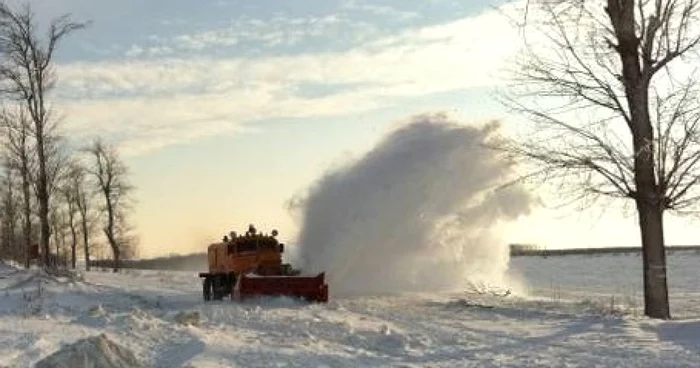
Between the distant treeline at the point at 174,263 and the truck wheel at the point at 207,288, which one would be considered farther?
the distant treeline at the point at 174,263

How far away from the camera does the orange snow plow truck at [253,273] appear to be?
22594 mm

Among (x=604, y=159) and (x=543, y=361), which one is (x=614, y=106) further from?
(x=543, y=361)

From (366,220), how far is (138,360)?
1978cm

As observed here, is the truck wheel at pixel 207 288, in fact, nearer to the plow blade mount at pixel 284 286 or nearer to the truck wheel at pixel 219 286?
the truck wheel at pixel 219 286

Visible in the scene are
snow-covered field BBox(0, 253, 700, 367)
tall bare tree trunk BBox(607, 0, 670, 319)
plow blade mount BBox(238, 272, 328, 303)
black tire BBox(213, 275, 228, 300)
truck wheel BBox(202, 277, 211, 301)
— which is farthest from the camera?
truck wheel BBox(202, 277, 211, 301)

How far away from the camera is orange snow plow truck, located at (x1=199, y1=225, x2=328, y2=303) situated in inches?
890

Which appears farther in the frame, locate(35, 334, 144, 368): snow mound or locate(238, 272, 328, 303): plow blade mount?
locate(238, 272, 328, 303): plow blade mount

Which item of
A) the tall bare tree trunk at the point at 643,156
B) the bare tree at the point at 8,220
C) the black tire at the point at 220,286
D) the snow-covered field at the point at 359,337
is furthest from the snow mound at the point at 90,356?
the bare tree at the point at 8,220

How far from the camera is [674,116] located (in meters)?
17.9

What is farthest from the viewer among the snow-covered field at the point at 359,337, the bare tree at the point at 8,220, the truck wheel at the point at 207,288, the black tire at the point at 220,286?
the bare tree at the point at 8,220

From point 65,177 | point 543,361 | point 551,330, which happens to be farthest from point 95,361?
point 65,177

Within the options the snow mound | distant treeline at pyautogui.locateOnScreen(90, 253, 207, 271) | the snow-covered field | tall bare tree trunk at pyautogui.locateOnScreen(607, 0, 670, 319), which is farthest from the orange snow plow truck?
distant treeline at pyautogui.locateOnScreen(90, 253, 207, 271)

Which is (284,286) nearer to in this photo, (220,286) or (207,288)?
(220,286)

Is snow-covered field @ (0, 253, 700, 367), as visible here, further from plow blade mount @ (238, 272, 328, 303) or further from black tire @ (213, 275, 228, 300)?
black tire @ (213, 275, 228, 300)
